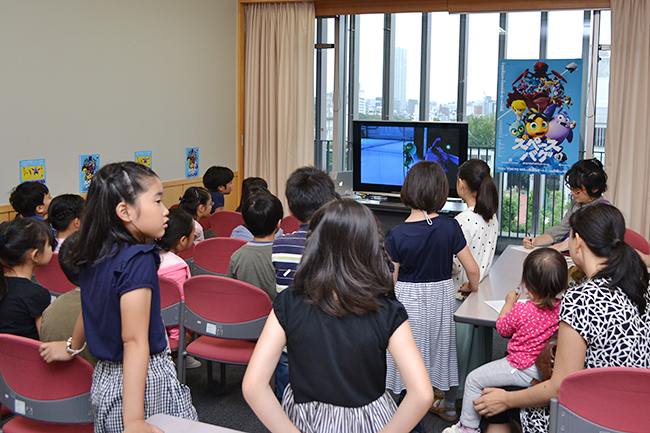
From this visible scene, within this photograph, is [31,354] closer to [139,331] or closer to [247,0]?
[139,331]

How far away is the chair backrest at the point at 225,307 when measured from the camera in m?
2.29

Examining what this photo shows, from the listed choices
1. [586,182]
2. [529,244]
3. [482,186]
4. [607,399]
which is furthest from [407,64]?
[607,399]

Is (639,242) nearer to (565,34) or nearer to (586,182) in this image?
(586,182)

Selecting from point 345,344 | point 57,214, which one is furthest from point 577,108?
point 345,344

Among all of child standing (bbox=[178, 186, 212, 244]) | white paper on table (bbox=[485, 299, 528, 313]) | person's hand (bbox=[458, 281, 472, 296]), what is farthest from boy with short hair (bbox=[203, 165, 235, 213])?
white paper on table (bbox=[485, 299, 528, 313])

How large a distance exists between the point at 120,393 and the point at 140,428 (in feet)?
0.63

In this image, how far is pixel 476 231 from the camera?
283 centimetres

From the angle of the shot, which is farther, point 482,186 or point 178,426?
point 482,186

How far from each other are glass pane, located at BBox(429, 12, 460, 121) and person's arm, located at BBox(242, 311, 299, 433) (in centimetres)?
543

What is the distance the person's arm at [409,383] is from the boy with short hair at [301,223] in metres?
0.89

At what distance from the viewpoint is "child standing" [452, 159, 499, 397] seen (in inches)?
110

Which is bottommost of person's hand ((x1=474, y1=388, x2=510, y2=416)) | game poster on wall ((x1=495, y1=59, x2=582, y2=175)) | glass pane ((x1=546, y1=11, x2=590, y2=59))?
person's hand ((x1=474, y1=388, x2=510, y2=416))

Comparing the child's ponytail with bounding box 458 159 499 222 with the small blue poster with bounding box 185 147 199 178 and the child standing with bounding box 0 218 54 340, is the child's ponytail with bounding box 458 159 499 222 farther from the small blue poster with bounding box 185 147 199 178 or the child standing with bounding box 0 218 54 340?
the small blue poster with bounding box 185 147 199 178

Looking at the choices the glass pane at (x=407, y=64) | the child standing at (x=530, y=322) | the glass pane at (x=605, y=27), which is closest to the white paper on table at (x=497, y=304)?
the child standing at (x=530, y=322)
